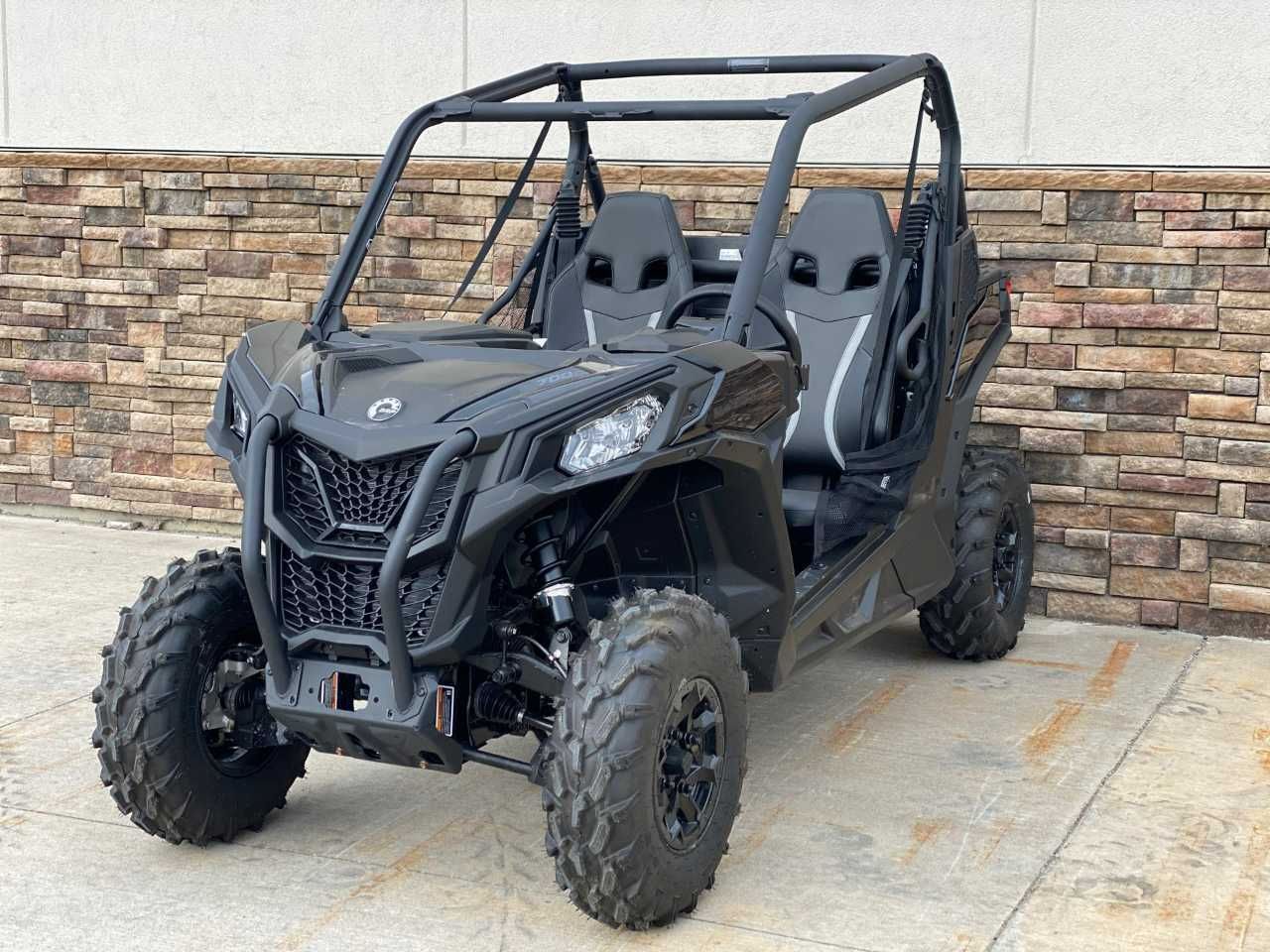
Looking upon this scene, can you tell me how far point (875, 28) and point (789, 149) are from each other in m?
2.65

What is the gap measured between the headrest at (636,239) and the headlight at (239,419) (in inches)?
66.5

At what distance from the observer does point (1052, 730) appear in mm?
4812

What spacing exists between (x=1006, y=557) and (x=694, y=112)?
2.40m

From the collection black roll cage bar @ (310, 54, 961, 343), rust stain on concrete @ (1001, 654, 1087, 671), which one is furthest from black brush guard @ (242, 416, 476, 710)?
rust stain on concrete @ (1001, 654, 1087, 671)

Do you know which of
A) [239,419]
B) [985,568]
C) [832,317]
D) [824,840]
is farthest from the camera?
[985,568]

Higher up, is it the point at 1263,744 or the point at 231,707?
the point at 231,707

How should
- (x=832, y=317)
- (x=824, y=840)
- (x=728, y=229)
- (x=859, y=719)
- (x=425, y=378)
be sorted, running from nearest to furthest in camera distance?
(x=425, y=378) → (x=824, y=840) → (x=859, y=719) → (x=832, y=317) → (x=728, y=229)

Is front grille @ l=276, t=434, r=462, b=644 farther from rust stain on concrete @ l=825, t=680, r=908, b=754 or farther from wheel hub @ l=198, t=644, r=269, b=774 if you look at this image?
rust stain on concrete @ l=825, t=680, r=908, b=754

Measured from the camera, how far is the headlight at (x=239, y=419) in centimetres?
367

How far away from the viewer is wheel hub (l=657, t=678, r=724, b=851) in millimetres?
3400

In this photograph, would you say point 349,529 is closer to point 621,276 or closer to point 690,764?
point 690,764

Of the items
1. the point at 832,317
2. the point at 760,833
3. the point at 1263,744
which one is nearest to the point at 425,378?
the point at 760,833

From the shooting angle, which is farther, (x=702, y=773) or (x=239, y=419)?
(x=239, y=419)

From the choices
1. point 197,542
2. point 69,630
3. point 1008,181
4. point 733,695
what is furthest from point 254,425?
point 197,542
